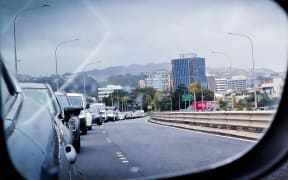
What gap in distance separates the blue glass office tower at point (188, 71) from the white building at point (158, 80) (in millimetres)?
78

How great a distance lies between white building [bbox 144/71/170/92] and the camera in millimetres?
3419

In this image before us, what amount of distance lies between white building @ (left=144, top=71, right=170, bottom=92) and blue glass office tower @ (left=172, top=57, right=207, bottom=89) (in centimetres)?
8

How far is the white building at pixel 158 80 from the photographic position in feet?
11.2

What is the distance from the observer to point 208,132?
9.98 m

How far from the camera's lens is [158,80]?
11.8ft

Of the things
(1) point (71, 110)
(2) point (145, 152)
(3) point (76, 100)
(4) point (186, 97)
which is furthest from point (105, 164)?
(3) point (76, 100)

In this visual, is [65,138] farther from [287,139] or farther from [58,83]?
[287,139]

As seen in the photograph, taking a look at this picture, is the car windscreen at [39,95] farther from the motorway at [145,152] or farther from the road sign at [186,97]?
the motorway at [145,152]

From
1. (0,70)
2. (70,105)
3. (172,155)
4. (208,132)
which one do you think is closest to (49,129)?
(70,105)

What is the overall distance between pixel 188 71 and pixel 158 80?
8.6 inches

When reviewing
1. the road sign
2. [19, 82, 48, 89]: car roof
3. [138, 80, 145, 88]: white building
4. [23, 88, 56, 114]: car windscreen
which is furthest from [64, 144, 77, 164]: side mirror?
the road sign

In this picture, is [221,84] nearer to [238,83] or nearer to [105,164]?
[238,83]

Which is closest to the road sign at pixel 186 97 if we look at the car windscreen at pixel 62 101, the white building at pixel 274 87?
the white building at pixel 274 87

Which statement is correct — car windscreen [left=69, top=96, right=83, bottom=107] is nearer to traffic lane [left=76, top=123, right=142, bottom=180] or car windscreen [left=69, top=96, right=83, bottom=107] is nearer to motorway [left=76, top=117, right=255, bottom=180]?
motorway [left=76, top=117, right=255, bottom=180]
